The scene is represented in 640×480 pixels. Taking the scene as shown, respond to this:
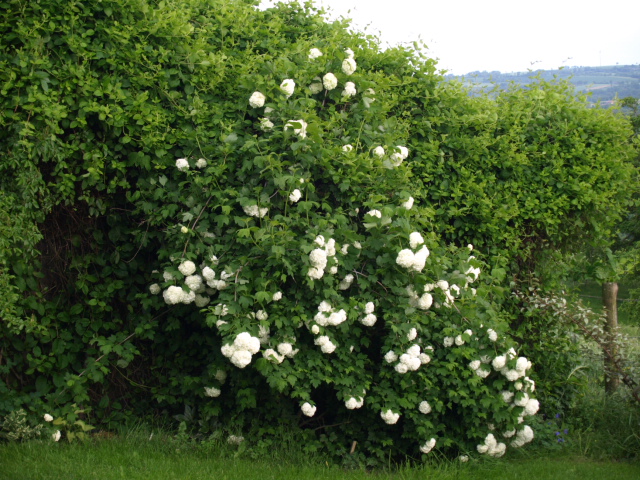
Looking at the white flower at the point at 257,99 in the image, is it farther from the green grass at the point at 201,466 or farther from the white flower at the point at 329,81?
the green grass at the point at 201,466

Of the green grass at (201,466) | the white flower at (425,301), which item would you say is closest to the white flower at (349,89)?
the white flower at (425,301)

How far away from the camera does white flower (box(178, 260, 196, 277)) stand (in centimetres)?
385

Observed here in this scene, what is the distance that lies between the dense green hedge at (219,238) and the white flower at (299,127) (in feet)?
0.05

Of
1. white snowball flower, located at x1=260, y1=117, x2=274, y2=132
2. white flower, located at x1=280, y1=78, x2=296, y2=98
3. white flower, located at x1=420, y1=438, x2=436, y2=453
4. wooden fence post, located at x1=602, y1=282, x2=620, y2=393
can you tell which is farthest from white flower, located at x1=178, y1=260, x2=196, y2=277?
wooden fence post, located at x1=602, y1=282, x2=620, y2=393

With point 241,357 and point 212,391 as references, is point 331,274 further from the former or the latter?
point 212,391

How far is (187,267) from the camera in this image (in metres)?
3.85

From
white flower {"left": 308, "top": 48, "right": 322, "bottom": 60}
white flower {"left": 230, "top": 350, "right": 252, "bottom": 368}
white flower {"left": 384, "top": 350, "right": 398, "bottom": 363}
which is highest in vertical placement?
white flower {"left": 308, "top": 48, "right": 322, "bottom": 60}

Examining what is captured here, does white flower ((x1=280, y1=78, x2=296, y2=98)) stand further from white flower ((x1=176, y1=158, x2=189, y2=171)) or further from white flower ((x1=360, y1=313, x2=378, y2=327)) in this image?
white flower ((x1=360, y1=313, x2=378, y2=327))

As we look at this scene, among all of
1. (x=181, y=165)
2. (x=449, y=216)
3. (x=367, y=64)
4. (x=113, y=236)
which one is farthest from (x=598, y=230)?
(x=113, y=236)

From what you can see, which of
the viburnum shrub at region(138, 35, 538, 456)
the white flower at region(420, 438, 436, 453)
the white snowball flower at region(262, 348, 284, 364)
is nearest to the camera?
the white snowball flower at region(262, 348, 284, 364)

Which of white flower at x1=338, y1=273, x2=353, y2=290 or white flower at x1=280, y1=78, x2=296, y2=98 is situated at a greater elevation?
white flower at x1=280, y1=78, x2=296, y2=98

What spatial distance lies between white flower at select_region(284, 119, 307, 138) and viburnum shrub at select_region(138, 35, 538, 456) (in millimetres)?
15

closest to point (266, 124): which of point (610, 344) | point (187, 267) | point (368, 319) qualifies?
point (187, 267)

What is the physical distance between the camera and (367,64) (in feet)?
16.8
